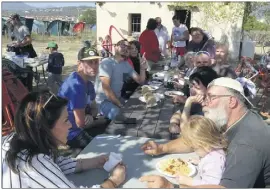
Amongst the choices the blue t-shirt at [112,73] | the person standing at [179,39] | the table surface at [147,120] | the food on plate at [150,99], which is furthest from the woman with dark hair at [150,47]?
the food on plate at [150,99]

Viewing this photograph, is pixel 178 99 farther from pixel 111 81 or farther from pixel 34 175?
pixel 34 175

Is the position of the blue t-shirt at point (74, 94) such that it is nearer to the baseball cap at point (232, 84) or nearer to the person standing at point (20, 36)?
the baseball cap at point (232, 84)

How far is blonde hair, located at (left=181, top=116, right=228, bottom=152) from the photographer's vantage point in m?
1.92

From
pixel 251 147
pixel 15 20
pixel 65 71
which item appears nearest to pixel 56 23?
pixel 65 71

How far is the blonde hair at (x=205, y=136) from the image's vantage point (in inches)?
75.7

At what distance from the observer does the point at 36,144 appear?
5.26ft

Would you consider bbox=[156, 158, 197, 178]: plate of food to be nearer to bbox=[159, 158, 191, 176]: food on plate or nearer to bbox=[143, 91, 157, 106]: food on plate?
bbox=[159, 158, 191, 176]: food on plate

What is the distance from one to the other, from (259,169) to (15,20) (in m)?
6.88

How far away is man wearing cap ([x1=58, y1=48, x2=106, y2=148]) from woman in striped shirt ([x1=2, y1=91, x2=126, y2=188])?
109 cm

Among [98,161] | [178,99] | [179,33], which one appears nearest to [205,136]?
[98,161]

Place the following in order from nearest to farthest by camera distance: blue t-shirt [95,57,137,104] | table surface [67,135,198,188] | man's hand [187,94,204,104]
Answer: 1. table surface [67,135,198,188]
2. man's hand [187,94,204,104]
3. blue t-shirt [95,57,137,104]

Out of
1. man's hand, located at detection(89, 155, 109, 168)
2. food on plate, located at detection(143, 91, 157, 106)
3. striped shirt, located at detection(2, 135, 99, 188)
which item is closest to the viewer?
striped shirt, located at detection(2, 135, 99, 188)

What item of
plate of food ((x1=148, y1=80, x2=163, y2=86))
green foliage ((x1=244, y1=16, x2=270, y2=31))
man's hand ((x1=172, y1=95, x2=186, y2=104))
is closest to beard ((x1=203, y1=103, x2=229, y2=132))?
man's hand ((x1=172, y1=95, x2=186, y2=104))

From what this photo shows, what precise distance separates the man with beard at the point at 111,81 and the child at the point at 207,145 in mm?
1764
